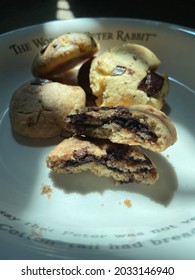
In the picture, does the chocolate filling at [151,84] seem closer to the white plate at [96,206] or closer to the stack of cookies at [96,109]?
the stack of cookies at [96,109]

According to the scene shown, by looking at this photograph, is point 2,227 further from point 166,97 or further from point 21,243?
point 166,97

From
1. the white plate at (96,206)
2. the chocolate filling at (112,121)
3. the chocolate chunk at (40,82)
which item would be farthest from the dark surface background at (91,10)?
the chocolate filling at (112,121)

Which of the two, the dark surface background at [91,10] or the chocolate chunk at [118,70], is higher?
the dark surface background at [91,10]

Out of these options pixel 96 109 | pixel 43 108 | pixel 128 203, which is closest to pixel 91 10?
pixel 43 108

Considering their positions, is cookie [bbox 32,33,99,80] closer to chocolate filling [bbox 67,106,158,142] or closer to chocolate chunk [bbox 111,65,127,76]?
chocolate chunk [bbox 111,65,127,76]

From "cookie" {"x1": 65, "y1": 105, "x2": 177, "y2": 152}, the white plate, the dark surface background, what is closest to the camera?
the white plate

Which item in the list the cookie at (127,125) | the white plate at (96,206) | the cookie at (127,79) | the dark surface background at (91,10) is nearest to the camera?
the white plate at (96,206)

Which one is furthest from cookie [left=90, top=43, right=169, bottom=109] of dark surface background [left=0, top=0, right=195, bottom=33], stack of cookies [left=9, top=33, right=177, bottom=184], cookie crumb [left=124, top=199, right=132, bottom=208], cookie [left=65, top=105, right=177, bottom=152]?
dark surface background [left=0, top=0, right=195, bottom=33]

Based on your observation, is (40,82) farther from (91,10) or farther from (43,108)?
(91,10)
